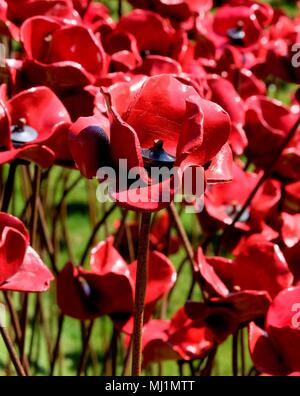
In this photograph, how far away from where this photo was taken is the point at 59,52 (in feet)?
3.01

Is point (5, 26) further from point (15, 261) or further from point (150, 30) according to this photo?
point (15, 261)

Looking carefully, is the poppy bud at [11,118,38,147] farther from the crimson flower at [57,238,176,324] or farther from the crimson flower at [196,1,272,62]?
the crimson flower at [196,1,272,62]

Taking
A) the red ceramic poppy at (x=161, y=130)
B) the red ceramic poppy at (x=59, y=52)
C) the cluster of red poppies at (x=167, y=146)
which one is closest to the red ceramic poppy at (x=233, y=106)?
the cluster of red poppies at (x=167, y=146)

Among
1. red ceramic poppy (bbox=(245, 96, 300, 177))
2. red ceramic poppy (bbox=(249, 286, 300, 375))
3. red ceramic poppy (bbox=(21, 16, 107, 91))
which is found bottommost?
red ceramic poppy (bbox=(249, 286, 300, 375))

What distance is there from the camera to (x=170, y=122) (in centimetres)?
69

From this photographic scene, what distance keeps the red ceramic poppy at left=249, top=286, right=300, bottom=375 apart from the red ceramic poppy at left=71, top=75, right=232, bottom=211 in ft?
0.47

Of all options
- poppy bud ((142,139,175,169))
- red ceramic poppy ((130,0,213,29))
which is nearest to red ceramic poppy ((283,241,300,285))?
poppy bud ((142,139,175,169))

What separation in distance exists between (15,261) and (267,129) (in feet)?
1.31

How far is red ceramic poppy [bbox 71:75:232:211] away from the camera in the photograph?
0.60 metres

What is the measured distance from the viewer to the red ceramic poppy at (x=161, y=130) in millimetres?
599

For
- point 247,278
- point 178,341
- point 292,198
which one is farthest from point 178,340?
point 292,198

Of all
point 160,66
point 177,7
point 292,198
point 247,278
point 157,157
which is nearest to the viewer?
point 157,157
